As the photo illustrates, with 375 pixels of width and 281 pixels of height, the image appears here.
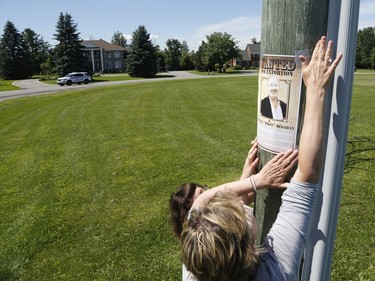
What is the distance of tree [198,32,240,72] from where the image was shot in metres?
74.8

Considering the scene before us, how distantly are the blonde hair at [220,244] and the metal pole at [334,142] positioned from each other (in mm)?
509

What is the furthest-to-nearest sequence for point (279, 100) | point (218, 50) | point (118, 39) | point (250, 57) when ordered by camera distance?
1. point (118, 39)
2. point (250, 57)
3. point (218, 50)
4. point (279, 100)

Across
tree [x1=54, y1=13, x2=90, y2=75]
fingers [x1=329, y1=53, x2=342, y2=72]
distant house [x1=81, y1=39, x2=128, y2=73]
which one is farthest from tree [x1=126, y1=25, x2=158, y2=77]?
fingers [x1=329, y1=53, x2=342, y2=72]

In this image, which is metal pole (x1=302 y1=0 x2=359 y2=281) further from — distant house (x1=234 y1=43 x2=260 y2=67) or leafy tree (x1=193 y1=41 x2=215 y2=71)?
distant house (x1=234 y1=43 x2=260 y2=67)

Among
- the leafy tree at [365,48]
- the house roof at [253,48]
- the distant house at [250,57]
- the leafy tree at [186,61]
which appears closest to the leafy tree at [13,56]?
the leafy tree at [186,61]

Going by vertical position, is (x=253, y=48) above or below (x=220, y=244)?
above

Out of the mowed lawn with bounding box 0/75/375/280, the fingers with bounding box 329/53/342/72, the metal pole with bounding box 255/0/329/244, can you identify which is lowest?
the mowed lawn with bounding box 0/75/375/280

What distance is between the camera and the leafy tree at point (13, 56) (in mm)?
64188

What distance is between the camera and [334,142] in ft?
5.66

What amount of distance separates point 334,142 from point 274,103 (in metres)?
0.38

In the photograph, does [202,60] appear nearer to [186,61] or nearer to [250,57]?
[186,61]

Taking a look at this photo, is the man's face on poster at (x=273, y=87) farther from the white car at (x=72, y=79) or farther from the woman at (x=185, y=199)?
the white car at (x=72, y=79)

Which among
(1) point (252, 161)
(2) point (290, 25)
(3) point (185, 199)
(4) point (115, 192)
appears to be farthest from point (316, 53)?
(4) point (115, 192)

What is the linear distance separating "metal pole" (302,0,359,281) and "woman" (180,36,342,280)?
0.09 meters
